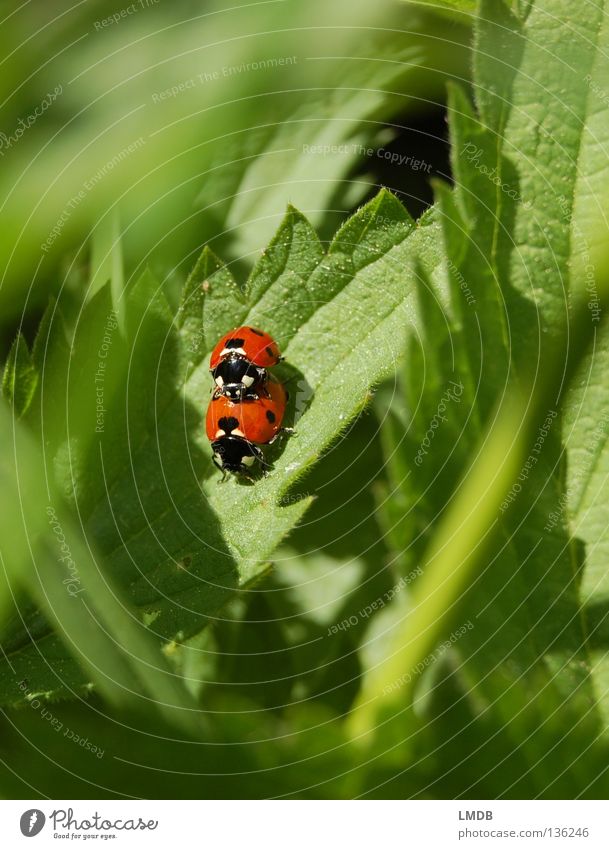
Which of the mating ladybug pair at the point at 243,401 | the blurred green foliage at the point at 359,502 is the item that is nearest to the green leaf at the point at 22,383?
the blurred green foliage at the point at 359,502

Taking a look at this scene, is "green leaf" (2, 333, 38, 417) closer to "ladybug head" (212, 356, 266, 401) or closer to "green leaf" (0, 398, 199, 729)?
"green leaf" (0, 398, 199, 729)

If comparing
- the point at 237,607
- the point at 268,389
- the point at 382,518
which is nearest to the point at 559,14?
the point at 268,389

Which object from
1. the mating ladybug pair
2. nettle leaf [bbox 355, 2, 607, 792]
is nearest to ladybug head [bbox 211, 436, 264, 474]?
the mating ladybug pair

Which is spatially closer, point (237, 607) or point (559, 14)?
point (559, 14)

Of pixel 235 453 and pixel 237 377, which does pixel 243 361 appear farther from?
pixel 235 453

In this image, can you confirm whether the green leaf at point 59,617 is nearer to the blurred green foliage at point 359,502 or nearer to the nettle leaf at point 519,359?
the blurred green foliage at point 359,502

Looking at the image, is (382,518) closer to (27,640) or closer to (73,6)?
(27,640)
